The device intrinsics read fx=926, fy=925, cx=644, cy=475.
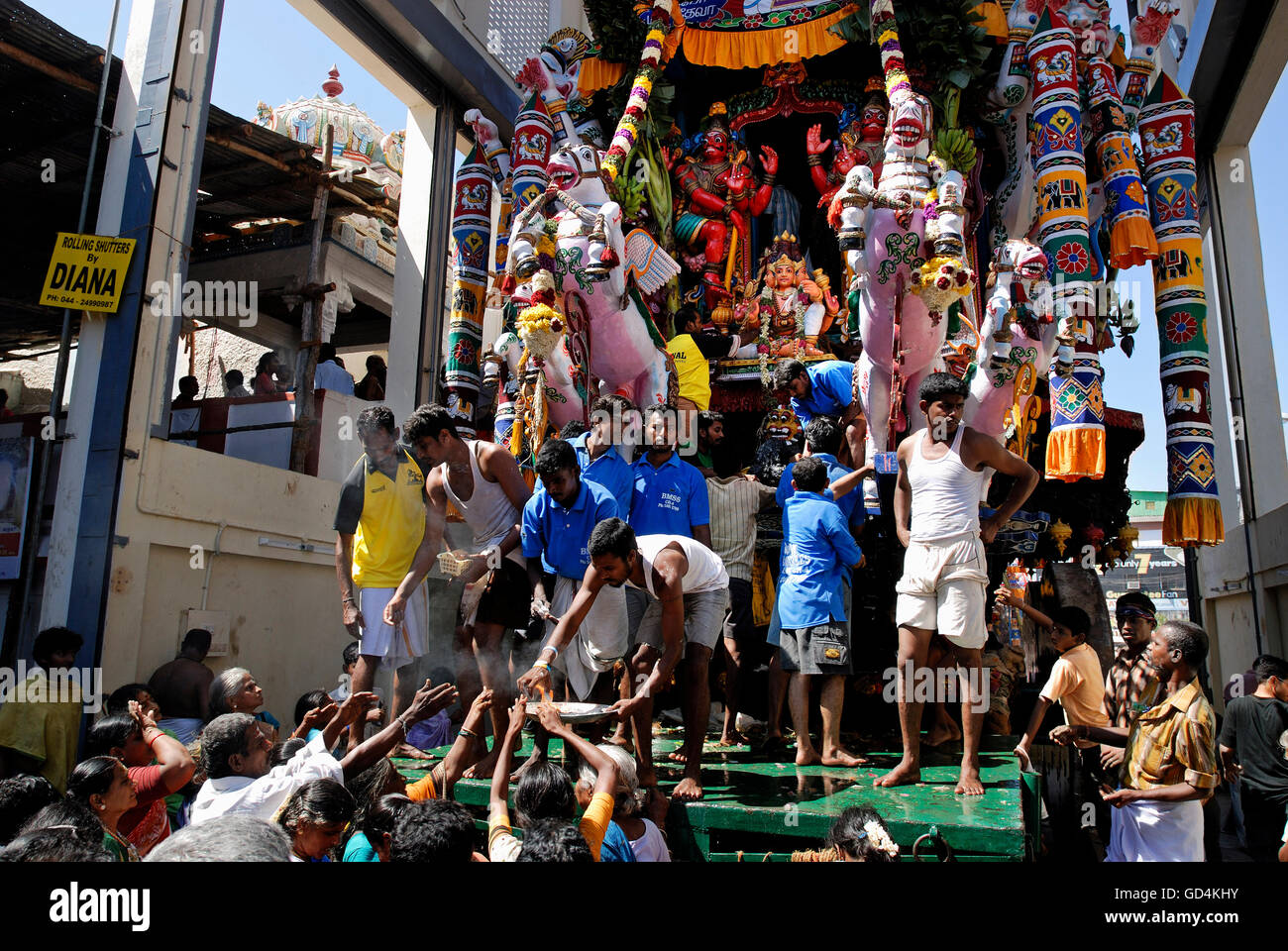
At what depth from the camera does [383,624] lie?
5027 mm

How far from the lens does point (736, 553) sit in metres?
5.91

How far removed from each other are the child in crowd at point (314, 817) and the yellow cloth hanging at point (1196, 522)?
6.96 meters

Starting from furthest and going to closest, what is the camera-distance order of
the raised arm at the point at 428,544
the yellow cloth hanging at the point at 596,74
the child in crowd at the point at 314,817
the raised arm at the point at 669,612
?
1. the yellow cloth hanging at the point at 596,74
2. the raised arm at the point at 428,544
3. the raised arm at the point at 669,612
4. the child in crowd at the point at 314,817

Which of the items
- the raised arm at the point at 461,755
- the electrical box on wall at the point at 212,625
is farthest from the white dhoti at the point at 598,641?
the electrical box on wall at the point at 212,625

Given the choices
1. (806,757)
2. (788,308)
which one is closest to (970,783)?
(806,757)

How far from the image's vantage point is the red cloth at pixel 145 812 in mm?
3525

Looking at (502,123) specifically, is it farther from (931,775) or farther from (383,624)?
(931,775)

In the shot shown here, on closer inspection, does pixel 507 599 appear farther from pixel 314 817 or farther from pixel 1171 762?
pixel 1171 762

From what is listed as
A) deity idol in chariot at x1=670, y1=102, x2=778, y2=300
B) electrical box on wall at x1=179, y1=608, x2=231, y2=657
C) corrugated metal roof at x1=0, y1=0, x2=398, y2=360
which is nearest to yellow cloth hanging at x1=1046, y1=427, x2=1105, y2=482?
deity idol in chariot at x1=670, y1=102, x2=778, y2=300

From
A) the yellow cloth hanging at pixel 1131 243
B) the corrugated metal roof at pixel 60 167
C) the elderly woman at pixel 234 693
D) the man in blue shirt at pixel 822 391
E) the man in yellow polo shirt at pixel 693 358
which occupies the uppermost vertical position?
the corrugated metal roof at pixel 60 167

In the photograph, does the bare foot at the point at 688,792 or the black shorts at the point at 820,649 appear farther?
the black shorts at the point at 820,649

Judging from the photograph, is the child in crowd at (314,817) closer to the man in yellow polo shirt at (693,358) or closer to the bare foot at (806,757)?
the bare foot at (806,757)

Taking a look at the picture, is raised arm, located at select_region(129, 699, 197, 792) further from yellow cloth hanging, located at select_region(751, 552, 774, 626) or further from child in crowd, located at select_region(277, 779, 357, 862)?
yellow cloth hanging, located at select_region(751, 552, 774, 626)
